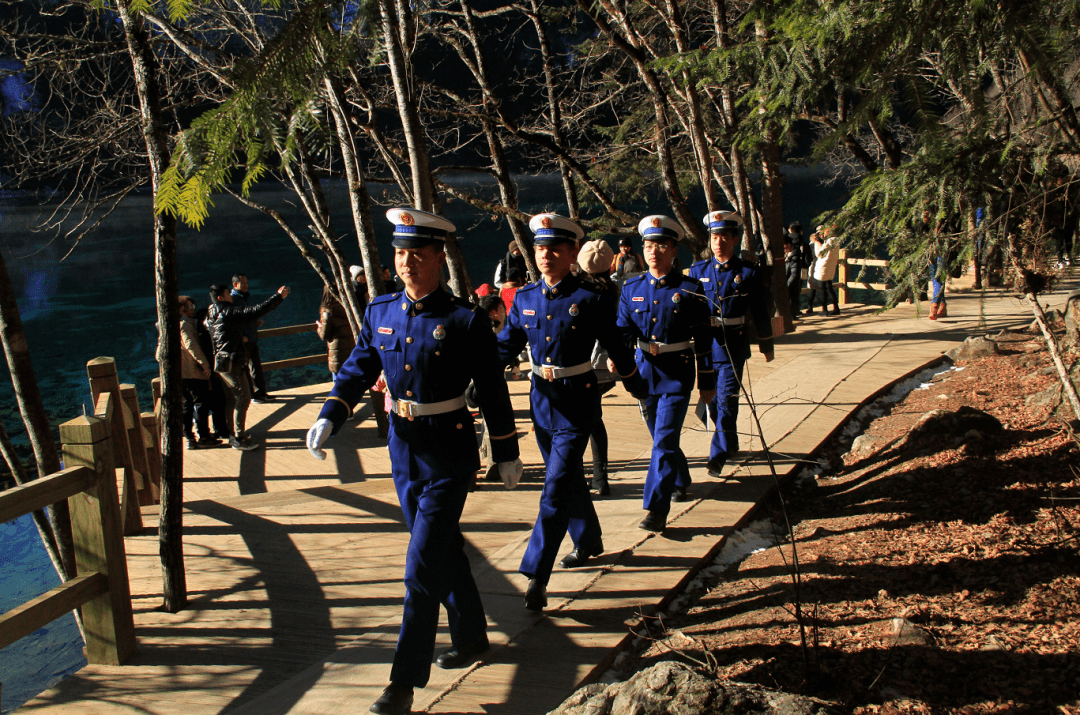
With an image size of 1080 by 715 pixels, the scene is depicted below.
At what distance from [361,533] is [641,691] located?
342 cm

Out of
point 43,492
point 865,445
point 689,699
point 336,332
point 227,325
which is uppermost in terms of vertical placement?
point 227,325

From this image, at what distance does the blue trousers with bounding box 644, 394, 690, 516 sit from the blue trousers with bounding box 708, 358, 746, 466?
82cm

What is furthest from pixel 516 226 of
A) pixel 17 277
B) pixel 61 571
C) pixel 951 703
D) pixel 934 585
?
pixel 17 277

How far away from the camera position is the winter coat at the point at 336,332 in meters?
10.8

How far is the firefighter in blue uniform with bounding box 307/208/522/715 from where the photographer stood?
11.7 ft

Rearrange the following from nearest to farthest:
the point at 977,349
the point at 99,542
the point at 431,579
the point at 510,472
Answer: the point at 431,579 → the point at 510,472 → the point at 99,542 → the point at 977,349

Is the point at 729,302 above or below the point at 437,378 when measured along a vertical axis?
above

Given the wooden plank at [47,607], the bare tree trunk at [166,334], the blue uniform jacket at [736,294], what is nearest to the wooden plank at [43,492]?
the wooden plank at [47,607]

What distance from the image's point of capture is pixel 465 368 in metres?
3.75

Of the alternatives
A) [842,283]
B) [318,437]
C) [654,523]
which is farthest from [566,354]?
[842,283]

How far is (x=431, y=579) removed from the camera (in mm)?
3432

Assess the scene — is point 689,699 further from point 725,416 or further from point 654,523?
point 725,416

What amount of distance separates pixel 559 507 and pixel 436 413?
3.03ft

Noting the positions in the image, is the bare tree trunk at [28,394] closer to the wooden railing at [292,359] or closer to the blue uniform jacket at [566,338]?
the blue uniform jacket at [566,338]
